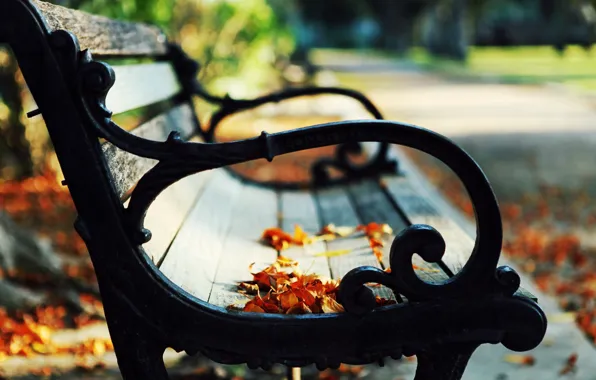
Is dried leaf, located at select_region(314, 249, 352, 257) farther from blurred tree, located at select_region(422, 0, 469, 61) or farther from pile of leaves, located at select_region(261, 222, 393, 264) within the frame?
blurred tree, located at select_region(422, 0, 469, 61)

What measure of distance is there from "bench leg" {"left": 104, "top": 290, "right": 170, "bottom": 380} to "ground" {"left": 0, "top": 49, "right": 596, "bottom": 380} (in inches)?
46.2

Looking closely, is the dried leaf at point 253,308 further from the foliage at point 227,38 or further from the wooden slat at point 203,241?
the foliage at point 227,38

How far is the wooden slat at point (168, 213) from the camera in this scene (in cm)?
200

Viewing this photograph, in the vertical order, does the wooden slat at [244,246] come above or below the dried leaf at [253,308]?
above

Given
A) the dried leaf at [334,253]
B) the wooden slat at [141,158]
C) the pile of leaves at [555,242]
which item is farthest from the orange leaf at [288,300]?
the pile of leaves at [555,242]

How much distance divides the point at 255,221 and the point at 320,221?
25 centimetres

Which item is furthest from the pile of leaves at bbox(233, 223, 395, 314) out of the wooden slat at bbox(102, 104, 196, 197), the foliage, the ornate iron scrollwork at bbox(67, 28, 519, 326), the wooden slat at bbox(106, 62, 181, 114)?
the foliage

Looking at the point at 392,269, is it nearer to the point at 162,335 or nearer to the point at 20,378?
the point at 162,335

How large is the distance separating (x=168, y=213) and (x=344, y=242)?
0.60 m

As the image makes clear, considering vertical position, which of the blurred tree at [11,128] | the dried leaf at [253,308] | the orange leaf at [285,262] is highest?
the blurred tree at [11,128]

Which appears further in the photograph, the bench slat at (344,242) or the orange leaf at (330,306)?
the bench slat at (344,242)

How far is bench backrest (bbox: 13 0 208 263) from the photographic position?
1.89 meters

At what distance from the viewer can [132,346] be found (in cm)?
178

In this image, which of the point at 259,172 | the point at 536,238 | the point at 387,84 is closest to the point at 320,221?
the point at 536,238
